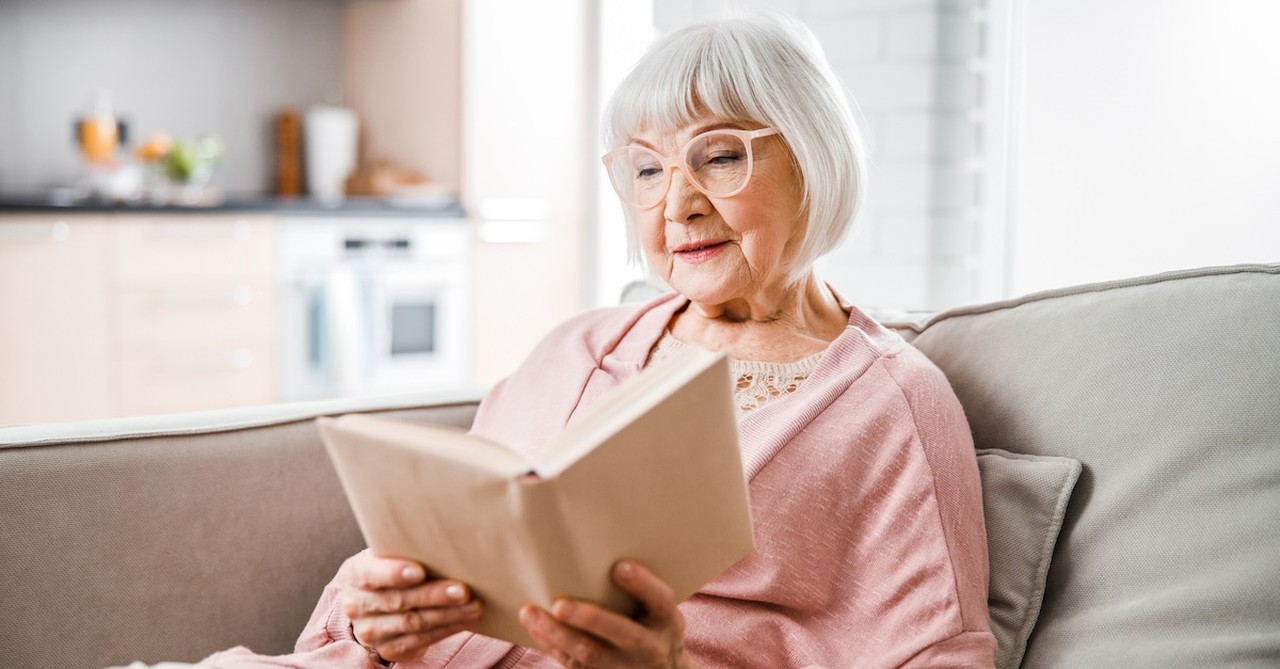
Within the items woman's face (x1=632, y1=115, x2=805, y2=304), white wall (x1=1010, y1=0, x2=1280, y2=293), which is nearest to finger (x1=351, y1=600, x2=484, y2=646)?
woman's face (x1=632, y1=115, x2=805, y2=304)

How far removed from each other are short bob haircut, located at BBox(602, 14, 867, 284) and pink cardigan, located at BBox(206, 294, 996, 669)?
0.20 metres

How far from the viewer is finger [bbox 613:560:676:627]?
84 cm

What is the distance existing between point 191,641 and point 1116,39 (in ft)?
6.21

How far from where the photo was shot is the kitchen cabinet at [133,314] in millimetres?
3379

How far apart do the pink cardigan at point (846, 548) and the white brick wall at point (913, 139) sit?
162 cm

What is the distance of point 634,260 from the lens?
5.00 feet

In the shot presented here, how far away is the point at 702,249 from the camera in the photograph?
1321 mm

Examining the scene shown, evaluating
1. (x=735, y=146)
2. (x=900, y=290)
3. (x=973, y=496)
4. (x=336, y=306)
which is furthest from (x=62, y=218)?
(x=973, y=496)

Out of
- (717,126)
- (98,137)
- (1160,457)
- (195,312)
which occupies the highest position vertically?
(98,137)

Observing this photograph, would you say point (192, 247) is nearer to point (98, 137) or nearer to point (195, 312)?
point (195, 312)

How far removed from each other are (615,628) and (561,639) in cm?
4

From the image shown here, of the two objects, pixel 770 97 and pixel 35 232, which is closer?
pixel 770 97

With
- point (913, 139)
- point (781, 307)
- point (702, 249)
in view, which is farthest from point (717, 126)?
point (913, 139)

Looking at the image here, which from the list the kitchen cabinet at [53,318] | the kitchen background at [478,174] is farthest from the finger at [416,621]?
the kitchen cabinet at [53,318]
